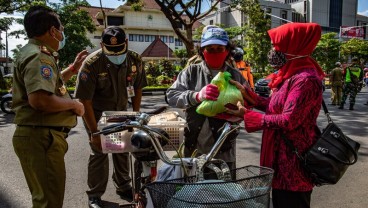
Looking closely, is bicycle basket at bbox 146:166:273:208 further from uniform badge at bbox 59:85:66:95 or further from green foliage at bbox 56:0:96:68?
green foliage at bbox 56:0:96:68

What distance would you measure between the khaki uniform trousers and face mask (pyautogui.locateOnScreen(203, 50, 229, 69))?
1.23 meters

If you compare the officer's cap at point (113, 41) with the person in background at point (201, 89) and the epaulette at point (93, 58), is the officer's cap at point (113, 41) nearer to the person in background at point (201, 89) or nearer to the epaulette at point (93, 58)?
the epaulette at point (93, 58)

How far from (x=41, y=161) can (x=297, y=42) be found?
1.79m

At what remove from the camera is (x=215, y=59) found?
272 centimetres

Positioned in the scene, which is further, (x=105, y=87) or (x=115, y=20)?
(x=115, y=20)

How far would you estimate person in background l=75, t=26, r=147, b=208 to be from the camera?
10.5 feet

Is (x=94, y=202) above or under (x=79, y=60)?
under

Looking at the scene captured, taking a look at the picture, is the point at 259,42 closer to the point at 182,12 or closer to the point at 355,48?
the point at 182,12

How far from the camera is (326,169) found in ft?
6.87

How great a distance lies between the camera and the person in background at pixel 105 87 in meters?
3.19

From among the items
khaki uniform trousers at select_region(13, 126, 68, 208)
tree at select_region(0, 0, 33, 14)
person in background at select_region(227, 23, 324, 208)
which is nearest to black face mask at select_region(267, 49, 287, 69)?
person in background at select_region(227, 23, 324, 208)

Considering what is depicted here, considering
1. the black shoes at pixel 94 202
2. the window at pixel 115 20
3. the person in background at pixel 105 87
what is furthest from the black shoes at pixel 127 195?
the window at pixel 115 20

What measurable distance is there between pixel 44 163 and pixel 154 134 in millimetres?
782

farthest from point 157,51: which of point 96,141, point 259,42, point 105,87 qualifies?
point 96,141
